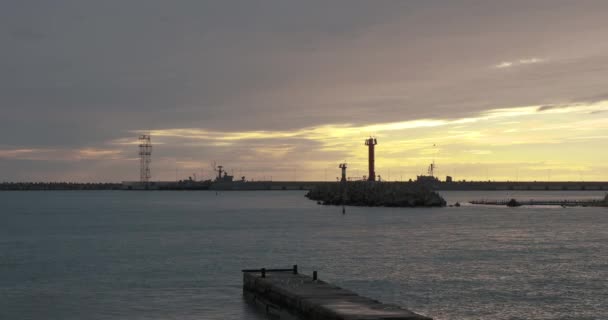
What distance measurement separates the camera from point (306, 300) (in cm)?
2912

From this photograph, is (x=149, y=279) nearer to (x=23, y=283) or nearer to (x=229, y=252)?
(x=23, y=283)

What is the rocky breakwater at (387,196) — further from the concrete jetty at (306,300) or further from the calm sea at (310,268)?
the concrete jetty at (306,300)

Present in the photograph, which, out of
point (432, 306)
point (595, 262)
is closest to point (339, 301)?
point (432, 306)

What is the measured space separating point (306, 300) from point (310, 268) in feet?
58.2

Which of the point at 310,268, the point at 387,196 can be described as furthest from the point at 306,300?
the point at 387,196

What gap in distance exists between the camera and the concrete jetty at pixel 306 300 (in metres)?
26.1

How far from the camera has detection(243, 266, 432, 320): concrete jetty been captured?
26.1m

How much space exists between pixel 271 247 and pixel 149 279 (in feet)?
67.0

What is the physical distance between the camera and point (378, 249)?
58.9m

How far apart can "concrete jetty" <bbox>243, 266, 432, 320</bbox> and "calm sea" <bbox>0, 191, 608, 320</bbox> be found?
1112 millimetres

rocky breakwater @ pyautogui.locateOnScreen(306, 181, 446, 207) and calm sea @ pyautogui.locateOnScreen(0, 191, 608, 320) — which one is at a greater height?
rocky breakwater @ pyautogui.locateOnScreen(306, 181, 446, 207)

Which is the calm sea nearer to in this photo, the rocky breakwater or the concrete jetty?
the concrete jetty

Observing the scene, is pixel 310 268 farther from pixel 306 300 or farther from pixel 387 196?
pixel 387 196

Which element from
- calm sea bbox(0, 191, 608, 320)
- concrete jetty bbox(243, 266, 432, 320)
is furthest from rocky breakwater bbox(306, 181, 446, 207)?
concrete jetty bbox(243, 266, 432, 320)
